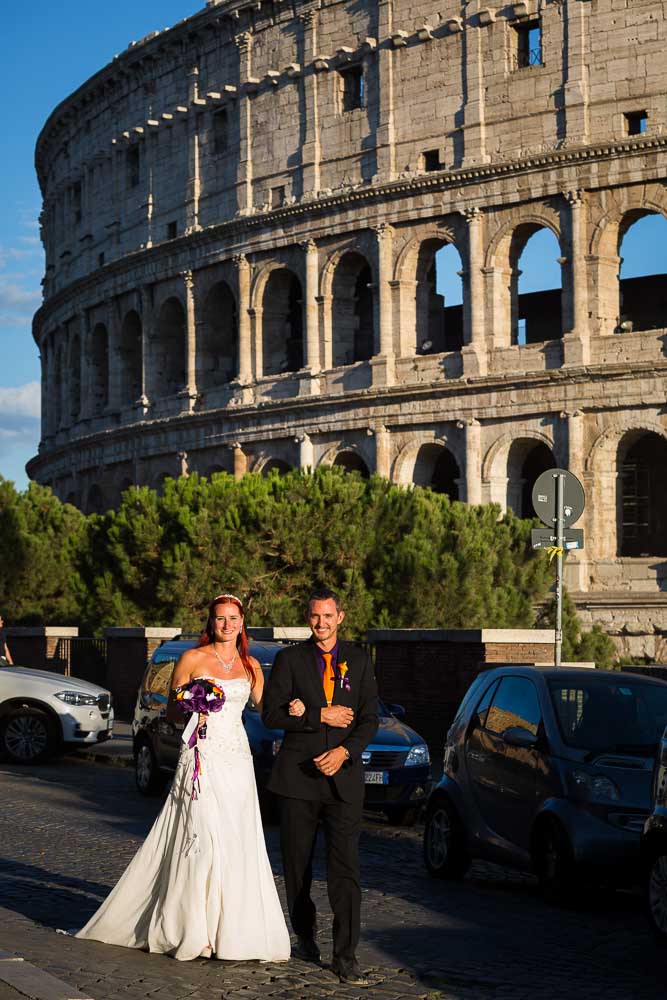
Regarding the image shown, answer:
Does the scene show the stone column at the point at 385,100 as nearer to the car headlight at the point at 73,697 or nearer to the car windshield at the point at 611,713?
the car headlight at the point at 73,697

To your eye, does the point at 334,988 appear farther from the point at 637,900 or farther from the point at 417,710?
the point at 417,710

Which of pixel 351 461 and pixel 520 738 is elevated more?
pixel 351 461

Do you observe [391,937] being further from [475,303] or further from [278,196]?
[278,196]

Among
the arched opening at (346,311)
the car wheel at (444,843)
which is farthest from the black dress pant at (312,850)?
the arched opening at (346,311)

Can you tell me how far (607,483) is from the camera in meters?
39.2

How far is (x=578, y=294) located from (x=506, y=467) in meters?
4.56

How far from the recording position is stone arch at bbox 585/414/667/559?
128 feet

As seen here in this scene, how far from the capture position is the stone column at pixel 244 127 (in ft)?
154

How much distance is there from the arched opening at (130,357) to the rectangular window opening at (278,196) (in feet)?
30.9

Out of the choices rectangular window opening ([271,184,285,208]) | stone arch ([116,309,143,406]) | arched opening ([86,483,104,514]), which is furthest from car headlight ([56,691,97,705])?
arched opening ([86,483,104,514])

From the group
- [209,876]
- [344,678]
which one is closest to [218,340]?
[344,678]

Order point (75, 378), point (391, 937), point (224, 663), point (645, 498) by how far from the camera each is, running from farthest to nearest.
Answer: point (75, 378), point (645, 498), point (391, 937), point (224, 663)

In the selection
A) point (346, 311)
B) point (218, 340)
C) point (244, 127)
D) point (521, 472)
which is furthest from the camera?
point (218, 340)

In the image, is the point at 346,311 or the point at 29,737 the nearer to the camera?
the point at 29,737
